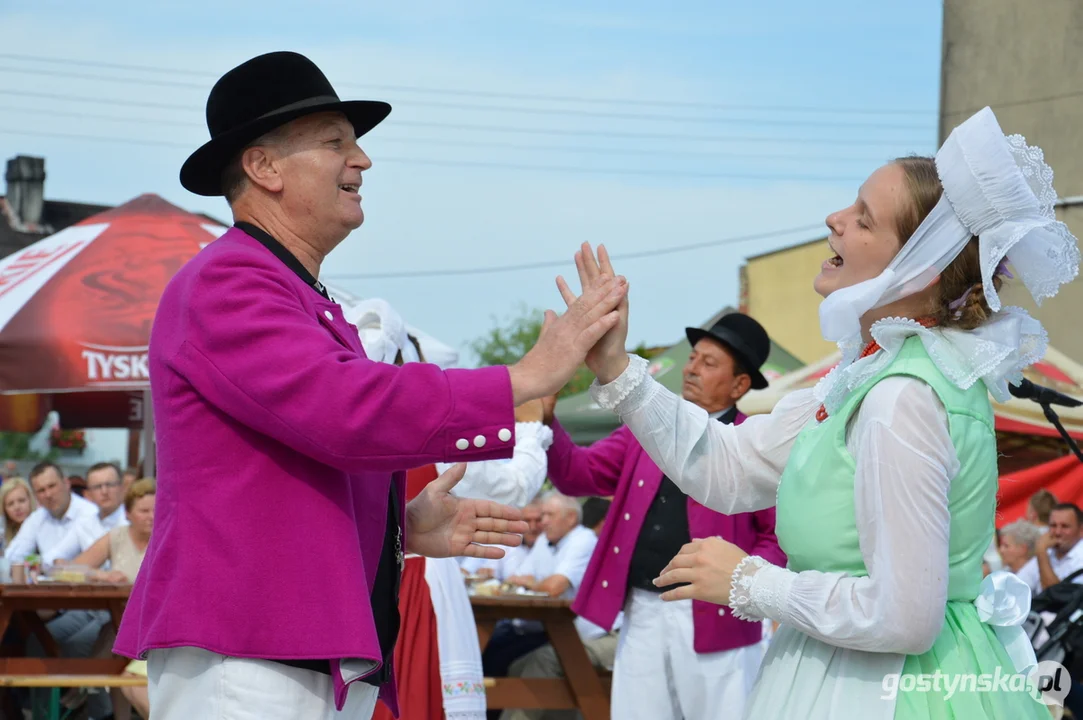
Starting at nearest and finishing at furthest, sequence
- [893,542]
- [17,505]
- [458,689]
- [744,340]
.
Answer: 1. [893,542]
2. [458,689]
3. [744,340]
4. [17,505]

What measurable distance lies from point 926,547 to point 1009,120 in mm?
11521

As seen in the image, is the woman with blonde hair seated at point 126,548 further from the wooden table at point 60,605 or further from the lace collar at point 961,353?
the lace collar at point 961,353

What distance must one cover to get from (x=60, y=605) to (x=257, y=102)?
5.17 m

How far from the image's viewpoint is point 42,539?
31.7ft

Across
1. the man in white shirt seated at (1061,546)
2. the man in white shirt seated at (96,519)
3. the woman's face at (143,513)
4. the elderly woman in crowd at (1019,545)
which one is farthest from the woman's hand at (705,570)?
the man in white shirt seated at (96,519)

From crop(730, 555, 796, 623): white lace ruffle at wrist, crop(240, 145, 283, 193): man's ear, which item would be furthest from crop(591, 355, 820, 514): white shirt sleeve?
crop(240, 145, 283, 193): man's ear

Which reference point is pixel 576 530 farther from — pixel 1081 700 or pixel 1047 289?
pixel 1047 289

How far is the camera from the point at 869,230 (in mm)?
2459

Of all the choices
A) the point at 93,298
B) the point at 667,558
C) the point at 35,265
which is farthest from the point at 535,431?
the point at 35,265

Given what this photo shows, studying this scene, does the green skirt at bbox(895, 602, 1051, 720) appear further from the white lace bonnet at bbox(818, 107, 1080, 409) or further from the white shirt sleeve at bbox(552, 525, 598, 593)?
the white shirt sleeve at bbox(552, 525, 598, 593)

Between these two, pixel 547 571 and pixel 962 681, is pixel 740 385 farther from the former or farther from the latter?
pixel 547 571

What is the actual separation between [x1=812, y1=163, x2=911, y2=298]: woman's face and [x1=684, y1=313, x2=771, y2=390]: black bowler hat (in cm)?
309

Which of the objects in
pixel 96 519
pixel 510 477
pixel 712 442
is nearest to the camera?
pixel 712 442

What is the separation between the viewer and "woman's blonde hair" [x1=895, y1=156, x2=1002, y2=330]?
2.41m
